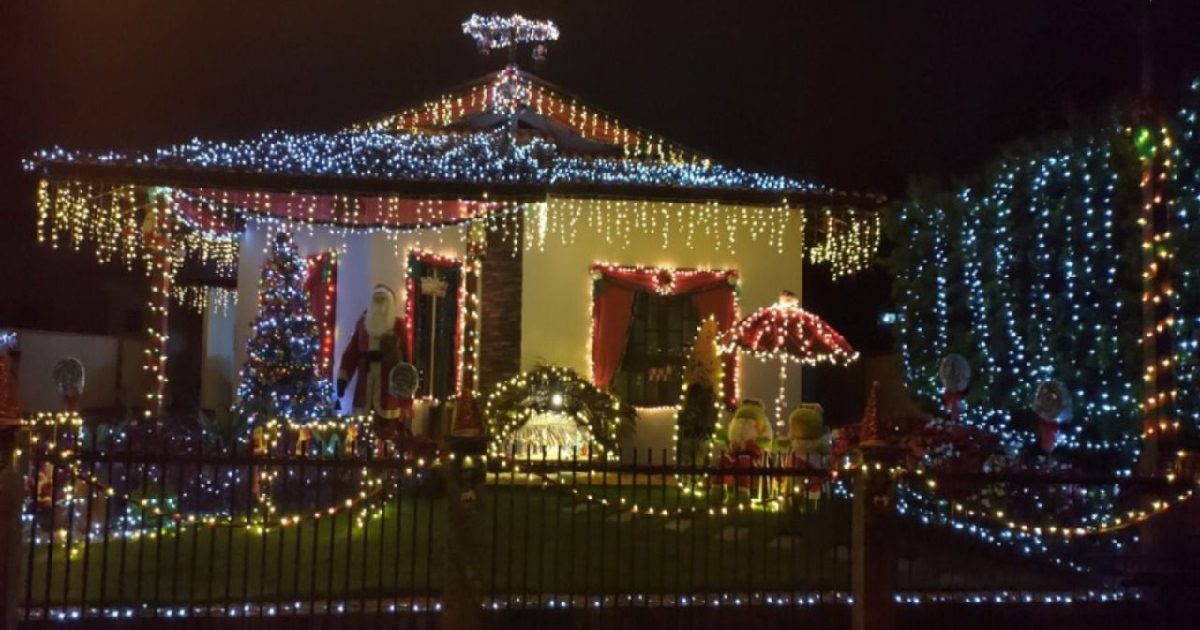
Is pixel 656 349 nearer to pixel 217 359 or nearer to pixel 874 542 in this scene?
pixel 874 542

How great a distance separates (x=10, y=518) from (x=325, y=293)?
8.09 meters

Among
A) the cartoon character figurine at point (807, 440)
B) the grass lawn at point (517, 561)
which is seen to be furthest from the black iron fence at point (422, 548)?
the cartoon character figurine at point (807, 440)

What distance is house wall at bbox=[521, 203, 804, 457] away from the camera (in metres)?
15.9

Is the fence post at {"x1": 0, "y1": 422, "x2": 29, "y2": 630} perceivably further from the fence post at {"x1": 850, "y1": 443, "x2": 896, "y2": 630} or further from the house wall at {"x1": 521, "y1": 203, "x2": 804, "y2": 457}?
the house wall at {"x1": 521, "y1": 203, "x2": 804, "y2": 457}

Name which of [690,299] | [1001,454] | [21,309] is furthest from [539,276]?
[21,309]

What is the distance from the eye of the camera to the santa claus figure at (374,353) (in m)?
15.1

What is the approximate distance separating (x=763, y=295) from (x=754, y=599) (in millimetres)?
8097

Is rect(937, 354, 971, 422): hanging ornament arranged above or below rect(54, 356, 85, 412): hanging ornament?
above

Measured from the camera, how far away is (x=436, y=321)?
16.0m

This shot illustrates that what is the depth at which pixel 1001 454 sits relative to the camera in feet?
42.7

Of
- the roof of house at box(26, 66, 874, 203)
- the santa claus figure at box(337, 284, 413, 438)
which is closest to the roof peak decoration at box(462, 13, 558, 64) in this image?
the roof of house at box(26, 66, 874, 203)

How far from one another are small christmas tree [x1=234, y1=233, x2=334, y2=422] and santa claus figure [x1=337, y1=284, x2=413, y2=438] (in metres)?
1.43

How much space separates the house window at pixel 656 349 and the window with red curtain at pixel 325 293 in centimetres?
408

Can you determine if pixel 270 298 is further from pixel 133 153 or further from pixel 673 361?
pixel 673 361
